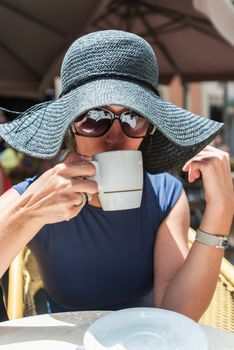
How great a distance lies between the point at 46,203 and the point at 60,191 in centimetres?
4

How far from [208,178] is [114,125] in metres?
0.28

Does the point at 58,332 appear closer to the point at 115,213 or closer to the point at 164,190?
the point at 115,213

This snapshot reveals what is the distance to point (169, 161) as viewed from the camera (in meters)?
1.17

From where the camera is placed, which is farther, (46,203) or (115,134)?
(115,134)

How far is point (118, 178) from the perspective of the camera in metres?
A: 0.85

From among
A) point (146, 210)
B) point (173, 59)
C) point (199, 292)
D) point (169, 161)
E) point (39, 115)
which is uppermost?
point (173, 59)

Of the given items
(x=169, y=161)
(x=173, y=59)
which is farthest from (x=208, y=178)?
(x=173, y=59)

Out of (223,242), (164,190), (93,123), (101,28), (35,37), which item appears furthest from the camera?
(101,28)

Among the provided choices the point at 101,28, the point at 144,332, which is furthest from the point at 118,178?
the point at 101,28

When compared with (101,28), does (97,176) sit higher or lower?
lower

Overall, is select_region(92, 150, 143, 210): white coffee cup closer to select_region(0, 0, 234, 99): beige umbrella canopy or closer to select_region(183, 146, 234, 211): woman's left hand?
select_region(183, 146, 234, 211): woman's left hand

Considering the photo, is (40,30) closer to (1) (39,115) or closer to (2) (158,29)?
(2) (158,29)

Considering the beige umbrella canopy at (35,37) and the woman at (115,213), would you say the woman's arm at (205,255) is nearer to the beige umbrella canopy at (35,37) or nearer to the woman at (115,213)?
the woman at (115,213)

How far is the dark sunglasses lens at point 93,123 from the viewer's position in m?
0.95
